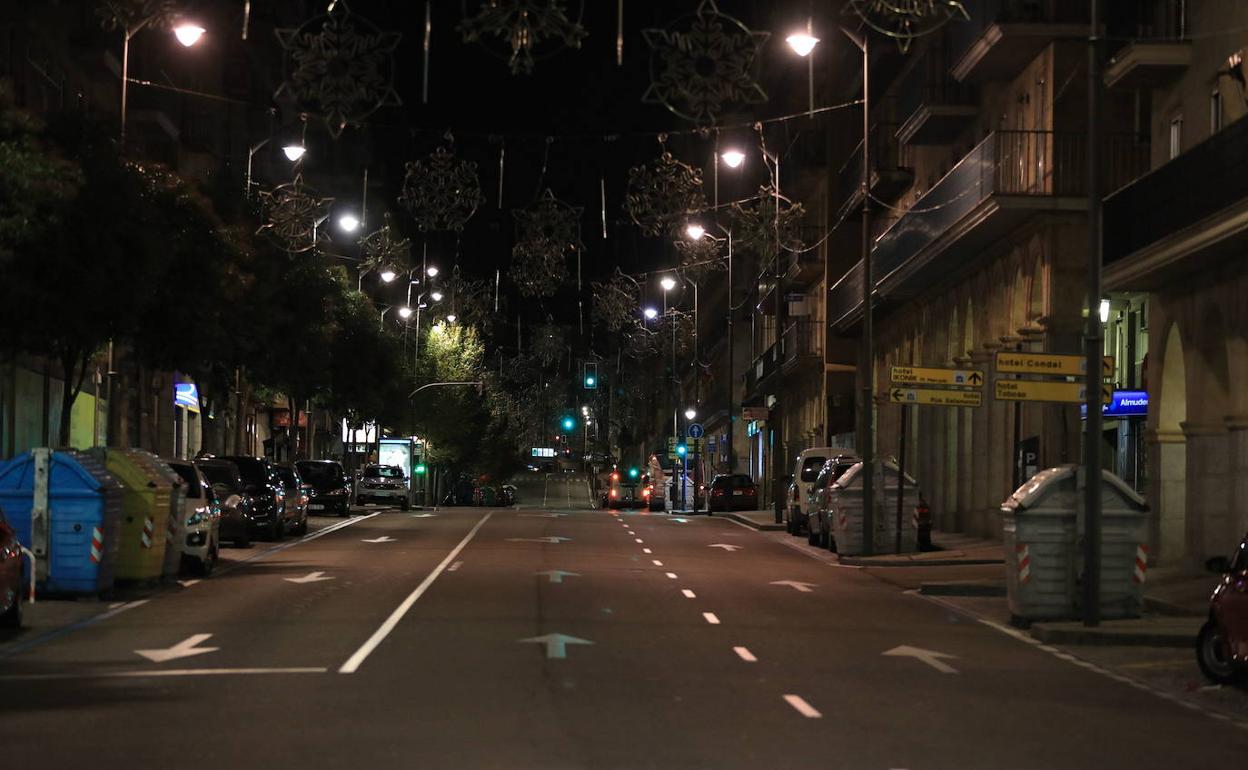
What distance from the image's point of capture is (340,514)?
182 ft

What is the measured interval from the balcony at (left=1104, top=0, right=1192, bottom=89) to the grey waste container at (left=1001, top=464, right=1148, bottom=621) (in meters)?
9.73

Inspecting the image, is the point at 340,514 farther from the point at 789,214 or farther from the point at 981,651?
the point at 981,651

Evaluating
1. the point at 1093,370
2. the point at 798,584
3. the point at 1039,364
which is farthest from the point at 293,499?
the point at 1093,370

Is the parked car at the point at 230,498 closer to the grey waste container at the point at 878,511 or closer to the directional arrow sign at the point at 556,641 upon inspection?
the grey waste container at the point at 878,511

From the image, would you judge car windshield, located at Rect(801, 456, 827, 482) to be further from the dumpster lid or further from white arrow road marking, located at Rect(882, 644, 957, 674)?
white arrow road marking, located at Rect(882, 644, 957, 674)

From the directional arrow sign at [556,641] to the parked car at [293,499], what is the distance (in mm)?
22772

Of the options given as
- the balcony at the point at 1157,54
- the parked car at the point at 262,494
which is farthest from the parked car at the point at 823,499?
the parked car at the point at 262,494

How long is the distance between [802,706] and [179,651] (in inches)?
257

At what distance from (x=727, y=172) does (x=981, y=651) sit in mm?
74023

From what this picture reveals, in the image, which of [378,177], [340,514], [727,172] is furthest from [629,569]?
[378,177]

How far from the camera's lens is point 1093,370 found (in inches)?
818

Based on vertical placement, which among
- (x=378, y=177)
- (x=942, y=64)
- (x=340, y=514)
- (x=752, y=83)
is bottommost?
(x=340, y=514)

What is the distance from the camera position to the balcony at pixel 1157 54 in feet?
93.1

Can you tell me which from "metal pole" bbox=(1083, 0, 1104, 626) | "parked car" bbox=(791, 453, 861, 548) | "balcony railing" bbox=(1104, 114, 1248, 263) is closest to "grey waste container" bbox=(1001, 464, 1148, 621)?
"metal pole" bbox=(1083, 0, 1104, 626)
